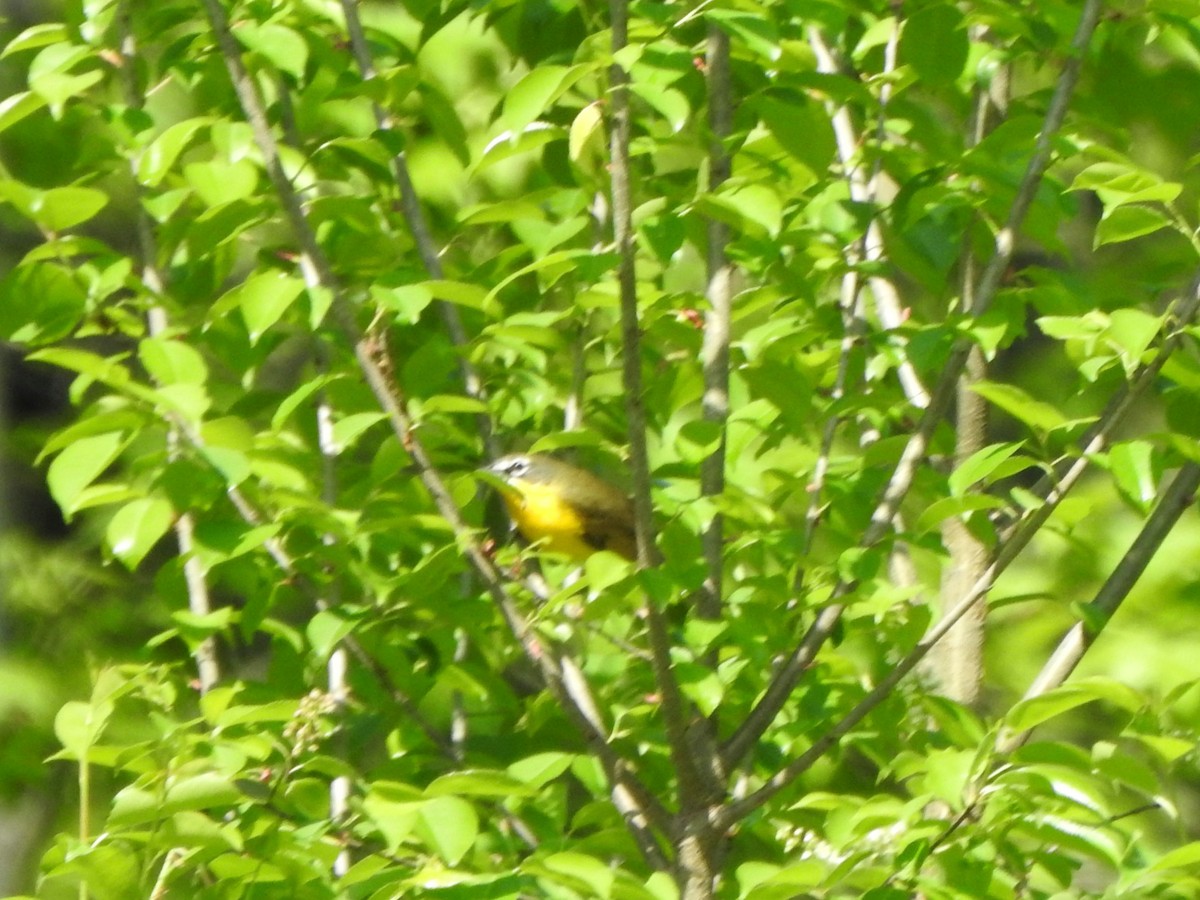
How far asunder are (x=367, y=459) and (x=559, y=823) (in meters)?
0.90

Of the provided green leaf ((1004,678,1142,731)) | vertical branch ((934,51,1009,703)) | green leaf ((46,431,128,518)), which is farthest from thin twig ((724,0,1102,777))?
green leaf ((46,431,128,518))

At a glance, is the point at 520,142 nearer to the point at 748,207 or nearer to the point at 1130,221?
the point at 748,207

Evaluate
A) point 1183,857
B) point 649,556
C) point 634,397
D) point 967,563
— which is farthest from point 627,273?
point 967,563

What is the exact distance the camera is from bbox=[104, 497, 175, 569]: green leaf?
1876mm

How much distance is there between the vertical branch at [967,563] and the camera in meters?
2.80

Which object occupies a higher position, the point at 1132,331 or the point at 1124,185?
the point at 1124,185

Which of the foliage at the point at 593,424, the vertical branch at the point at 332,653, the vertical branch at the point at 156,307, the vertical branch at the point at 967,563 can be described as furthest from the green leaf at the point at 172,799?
the vertical branch at the point at 967,563

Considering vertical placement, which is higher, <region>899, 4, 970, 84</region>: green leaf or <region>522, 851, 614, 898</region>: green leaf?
<region>899, 4, 970, 84</region>: green leaf

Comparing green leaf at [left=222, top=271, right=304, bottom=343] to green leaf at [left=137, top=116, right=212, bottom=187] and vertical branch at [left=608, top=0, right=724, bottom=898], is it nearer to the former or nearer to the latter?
green leaf at [left=137, top=116, right=212, bottom=187]

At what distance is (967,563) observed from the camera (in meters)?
2.85

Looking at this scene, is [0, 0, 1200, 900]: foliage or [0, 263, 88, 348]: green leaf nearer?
[0, 0, 1200, 900]: foliage

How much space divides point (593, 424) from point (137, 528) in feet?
3.20

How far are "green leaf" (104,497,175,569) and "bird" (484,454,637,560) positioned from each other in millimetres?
1060

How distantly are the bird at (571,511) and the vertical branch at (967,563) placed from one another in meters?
0.59
